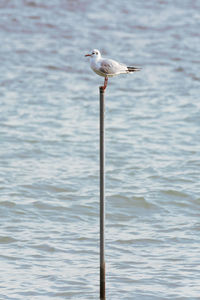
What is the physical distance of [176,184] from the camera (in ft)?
39.1

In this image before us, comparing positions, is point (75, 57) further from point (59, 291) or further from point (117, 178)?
point (59, 291)

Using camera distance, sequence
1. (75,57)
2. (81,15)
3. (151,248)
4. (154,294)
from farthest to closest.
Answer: (81,15) → (75,57) → (151,248) → (154,294)

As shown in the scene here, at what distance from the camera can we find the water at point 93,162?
8.28 m

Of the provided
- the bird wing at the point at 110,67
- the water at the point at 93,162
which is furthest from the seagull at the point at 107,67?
the water at the point at 93,162

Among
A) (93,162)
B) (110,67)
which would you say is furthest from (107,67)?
(93,162)

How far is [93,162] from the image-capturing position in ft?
43.2

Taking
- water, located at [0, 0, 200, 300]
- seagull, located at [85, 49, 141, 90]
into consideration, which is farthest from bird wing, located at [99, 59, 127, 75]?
water, located at [0, 0, 200, 300]

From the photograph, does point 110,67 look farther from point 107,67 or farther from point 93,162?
point 93,162

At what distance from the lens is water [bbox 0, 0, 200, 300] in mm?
8281

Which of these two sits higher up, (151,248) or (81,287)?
(151,248)

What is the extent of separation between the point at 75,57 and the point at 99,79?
10.5 feet

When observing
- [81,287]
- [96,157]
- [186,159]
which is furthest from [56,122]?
[81,287]

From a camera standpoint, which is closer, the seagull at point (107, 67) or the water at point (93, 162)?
the seagull at point (107, 67)

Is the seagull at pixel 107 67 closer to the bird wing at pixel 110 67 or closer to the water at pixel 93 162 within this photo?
the bird wing at pixel 110 67
